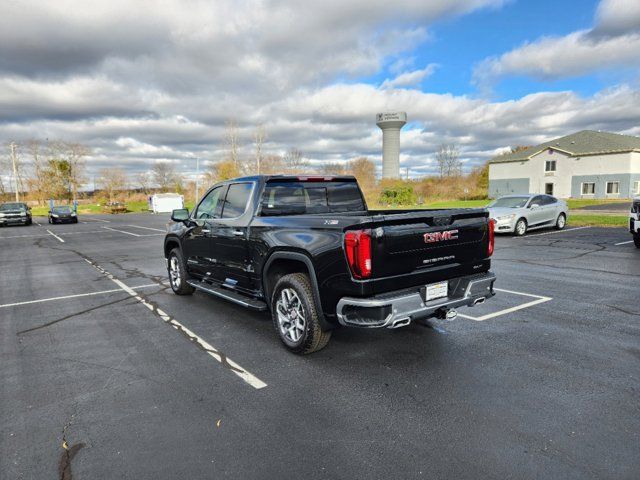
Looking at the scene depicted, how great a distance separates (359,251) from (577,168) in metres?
55.8

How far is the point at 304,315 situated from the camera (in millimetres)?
4113

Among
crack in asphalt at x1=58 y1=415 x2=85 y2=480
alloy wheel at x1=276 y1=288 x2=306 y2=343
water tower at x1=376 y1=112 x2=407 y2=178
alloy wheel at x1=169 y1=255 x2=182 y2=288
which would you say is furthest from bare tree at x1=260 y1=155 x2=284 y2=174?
water tower at x1=376 y1=112 x2=407 y2=178

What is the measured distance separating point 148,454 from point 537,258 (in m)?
10.0

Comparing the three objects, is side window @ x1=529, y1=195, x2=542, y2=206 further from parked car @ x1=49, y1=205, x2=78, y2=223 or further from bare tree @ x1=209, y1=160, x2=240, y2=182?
bare tree @ x1=209, y1=160, x2=240, y2=182

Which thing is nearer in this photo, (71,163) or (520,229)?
(520,229)

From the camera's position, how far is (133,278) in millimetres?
9008

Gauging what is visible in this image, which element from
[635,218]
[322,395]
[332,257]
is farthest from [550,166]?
[322,395]

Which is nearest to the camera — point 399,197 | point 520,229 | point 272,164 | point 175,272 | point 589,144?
point 175,272

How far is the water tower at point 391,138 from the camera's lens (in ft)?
370

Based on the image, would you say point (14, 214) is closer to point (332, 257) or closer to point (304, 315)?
point (304, 315)

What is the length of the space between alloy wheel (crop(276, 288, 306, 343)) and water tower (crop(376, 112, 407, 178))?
362 feet

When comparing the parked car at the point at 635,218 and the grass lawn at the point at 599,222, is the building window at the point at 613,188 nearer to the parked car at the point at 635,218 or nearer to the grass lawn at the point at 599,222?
the grass lawn at the point at 599,222

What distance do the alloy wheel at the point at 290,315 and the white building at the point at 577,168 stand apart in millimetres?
53598

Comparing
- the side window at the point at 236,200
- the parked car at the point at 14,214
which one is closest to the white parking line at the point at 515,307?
the side window at the point at 236,200
